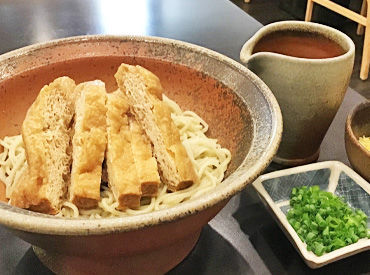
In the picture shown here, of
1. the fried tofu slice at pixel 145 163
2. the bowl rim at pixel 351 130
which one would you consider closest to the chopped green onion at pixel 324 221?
the bowl rim at pixel 351 130

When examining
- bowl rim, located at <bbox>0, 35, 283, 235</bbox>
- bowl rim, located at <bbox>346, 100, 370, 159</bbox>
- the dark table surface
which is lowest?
the dark table surface

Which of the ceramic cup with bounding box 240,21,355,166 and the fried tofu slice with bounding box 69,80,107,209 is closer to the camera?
the fried tofu slice with bounding box 69,80,107,209

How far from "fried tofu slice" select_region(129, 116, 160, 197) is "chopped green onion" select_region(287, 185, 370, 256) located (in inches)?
10.5

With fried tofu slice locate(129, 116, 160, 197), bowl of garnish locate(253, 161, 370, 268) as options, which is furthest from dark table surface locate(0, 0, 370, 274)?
fried tofu slice locate(129, 116, 160, 197)

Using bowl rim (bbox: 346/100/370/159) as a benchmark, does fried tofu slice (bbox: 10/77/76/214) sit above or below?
above

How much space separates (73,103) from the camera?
973mm

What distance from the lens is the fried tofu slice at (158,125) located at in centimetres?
85

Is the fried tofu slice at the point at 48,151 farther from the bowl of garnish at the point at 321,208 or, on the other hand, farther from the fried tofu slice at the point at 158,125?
the bowl of garnish at the point at 321,208

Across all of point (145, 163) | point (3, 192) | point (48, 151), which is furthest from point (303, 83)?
point (3, 192)

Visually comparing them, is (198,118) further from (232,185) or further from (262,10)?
(262,10)

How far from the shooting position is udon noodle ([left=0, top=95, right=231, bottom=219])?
0.84 metres

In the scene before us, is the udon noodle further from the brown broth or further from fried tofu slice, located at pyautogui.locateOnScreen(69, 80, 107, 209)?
the brown broth

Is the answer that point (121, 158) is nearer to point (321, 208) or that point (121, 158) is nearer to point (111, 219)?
point (111, 219)

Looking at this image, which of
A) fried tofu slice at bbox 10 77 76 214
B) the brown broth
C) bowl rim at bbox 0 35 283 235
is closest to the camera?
bowl rim at bbox 0 35 283 235
